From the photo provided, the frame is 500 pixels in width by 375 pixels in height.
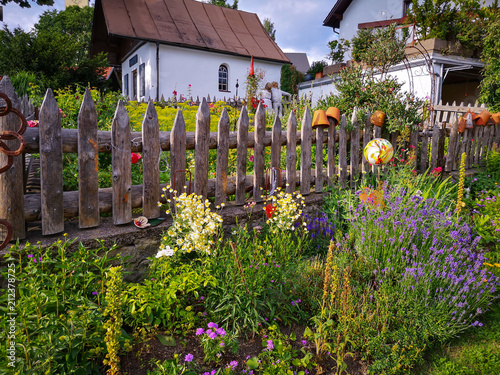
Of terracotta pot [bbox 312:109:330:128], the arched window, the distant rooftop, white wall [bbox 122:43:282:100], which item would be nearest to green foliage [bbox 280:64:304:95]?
white wall [bbox 122:43:282:100]

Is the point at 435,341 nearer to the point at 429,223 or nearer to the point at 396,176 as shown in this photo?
the point at 429,223

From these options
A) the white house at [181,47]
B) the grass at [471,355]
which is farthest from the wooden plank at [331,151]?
the white house at [181,47]

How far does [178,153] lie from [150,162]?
277 millimetres

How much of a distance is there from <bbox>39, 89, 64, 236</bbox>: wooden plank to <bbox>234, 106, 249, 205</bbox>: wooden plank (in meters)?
1.68

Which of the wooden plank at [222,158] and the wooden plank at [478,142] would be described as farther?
the wooden plank at [478,142]

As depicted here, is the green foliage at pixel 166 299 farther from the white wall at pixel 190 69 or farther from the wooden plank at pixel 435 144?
the white wall at pixel 190 69

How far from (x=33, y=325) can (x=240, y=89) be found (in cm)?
1841

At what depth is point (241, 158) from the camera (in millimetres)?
3799

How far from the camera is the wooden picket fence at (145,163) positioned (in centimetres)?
270

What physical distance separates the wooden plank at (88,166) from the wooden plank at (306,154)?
2.39 metres

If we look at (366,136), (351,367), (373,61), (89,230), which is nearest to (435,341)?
(351,367)

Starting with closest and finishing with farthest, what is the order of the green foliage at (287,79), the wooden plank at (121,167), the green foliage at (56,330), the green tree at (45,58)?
the green foliage at (56,330)
the wooden plank at (121,167)
the green tree at (45,58)
the green foliage at (287,79)

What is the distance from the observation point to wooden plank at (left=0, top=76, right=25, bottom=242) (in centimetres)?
250

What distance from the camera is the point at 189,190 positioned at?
3439mm
